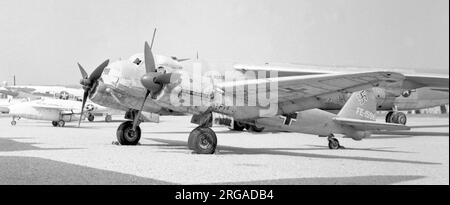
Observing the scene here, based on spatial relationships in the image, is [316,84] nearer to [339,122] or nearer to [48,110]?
[339,122]

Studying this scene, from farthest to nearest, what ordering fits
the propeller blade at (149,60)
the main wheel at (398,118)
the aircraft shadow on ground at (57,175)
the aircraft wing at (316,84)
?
1. the main wheel at (398,118)
2. the propeller blade at (149,60)
3. the aircraft wing at (316,84)
4. the aircraft shadow on ground at (57,175)

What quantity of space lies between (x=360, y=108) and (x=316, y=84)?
5503 millimetres

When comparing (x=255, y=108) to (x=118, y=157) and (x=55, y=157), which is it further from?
(x=55, y=157)

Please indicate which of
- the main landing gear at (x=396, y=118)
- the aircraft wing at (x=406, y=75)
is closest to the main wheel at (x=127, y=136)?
the aircraft wing at (x=406, y=75)

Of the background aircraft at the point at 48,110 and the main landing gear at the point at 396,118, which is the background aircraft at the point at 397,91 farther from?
the background aircraft at the point at 48,110

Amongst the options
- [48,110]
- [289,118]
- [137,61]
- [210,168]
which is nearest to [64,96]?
[48,110]

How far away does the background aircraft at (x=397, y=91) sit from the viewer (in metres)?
27.9

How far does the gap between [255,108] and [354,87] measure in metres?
3.41

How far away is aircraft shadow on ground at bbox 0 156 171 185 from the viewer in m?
9.46

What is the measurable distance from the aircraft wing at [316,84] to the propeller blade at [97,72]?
4.69 metres

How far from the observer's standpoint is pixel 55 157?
14.3m

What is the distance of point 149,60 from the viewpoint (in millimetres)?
16047
